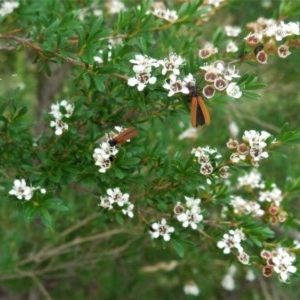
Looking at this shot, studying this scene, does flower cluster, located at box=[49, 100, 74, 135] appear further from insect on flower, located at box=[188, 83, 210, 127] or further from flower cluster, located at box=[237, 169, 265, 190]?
flower cluster, located at box=[237, 169, 265, 190]

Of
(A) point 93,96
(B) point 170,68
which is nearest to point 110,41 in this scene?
(A) point 93,96

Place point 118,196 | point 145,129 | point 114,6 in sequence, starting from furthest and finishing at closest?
1. point 114,6
2. point 145,129
3. point 118,196

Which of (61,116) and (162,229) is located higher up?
(61,116)

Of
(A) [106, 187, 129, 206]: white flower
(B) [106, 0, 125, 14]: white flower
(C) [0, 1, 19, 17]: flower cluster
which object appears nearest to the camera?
(A) [106, 187, 129, 206]: white flower

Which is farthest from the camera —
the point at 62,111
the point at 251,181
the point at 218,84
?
the point at 251,181

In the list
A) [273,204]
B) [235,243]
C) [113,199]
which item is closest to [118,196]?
[113,199]

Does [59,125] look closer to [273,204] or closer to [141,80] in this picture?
[141,80]

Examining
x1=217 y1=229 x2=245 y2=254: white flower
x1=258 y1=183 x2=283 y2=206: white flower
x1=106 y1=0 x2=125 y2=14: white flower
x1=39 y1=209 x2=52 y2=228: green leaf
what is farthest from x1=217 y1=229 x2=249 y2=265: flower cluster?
x1=106 y1=0 x2=125 y2=14: white flower
